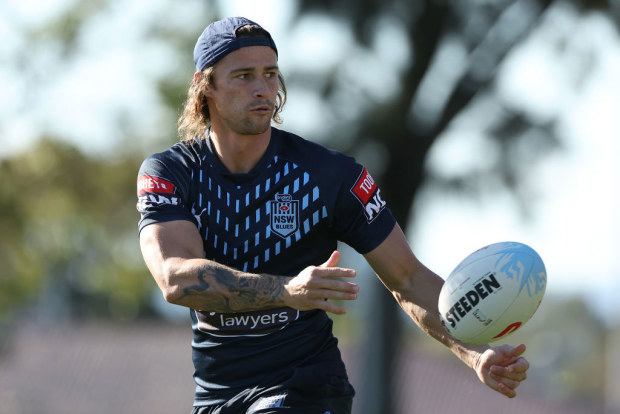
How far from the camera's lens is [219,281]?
493 centimetres

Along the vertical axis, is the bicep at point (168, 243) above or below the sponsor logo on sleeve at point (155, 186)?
below

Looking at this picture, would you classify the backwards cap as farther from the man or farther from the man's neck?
the man's neck

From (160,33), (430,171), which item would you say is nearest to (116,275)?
(160,33)

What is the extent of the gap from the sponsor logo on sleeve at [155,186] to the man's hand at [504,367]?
1949 mm

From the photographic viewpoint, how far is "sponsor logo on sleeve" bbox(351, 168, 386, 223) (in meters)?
5.73

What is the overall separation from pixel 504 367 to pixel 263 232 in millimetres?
1505

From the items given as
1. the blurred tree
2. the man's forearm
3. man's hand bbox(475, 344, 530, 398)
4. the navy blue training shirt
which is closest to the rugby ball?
man's hand bbox(475, 344, 530, 398)

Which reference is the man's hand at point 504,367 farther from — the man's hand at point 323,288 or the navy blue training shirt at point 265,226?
the man's hand at point 323,288

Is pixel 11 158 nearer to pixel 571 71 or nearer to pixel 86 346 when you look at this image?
pixel 86 346

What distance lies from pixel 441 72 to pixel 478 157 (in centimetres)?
199

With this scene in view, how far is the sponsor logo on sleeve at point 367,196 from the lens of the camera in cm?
573

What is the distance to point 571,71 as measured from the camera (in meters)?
21.2

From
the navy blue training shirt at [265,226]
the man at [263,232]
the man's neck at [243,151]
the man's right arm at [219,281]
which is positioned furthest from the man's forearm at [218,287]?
the man's neck at [243,151]

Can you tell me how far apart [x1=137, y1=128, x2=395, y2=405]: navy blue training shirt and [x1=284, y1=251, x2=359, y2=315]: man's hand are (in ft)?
3.27
